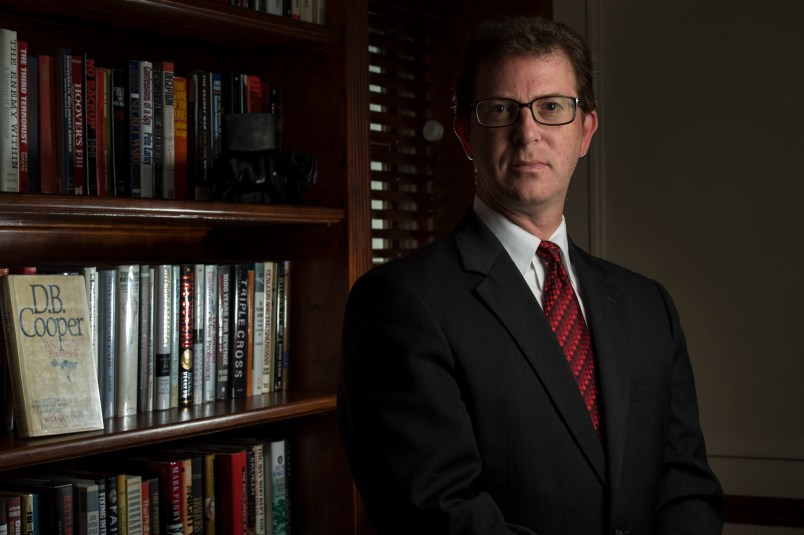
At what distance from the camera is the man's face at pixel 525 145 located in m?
1.46

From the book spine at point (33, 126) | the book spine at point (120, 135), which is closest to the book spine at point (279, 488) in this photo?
the book spine at point (120, 135)

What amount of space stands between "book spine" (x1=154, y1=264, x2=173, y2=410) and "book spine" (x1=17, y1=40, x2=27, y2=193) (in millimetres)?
335

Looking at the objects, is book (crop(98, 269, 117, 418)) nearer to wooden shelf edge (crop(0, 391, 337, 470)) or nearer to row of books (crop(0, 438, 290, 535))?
wooden shelf edge (crop(0, 391, 337, 470))

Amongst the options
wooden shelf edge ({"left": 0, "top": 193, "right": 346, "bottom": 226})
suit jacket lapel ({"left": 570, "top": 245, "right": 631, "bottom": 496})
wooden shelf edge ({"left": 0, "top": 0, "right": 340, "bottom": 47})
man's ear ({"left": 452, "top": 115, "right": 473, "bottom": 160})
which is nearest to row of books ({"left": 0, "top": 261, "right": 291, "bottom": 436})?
wooden shelf edge ({"left": 0, "top": 193, "right": 346, "bottom": 226})

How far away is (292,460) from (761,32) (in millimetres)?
1617

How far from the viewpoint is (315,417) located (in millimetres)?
2287

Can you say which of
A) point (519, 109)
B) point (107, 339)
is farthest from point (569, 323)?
point (107, 339)

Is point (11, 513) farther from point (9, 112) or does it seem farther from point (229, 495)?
point (9, 112)

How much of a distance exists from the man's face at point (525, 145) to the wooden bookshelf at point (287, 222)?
0.71m

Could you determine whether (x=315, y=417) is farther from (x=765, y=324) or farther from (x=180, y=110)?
(x=765, y=324)

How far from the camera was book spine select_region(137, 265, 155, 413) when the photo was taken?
6.43 ft

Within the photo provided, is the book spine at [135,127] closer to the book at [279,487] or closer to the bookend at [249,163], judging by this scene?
the bookend at [249,163]

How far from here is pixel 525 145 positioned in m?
1.45

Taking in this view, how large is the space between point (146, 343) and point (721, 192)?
1506 mm
